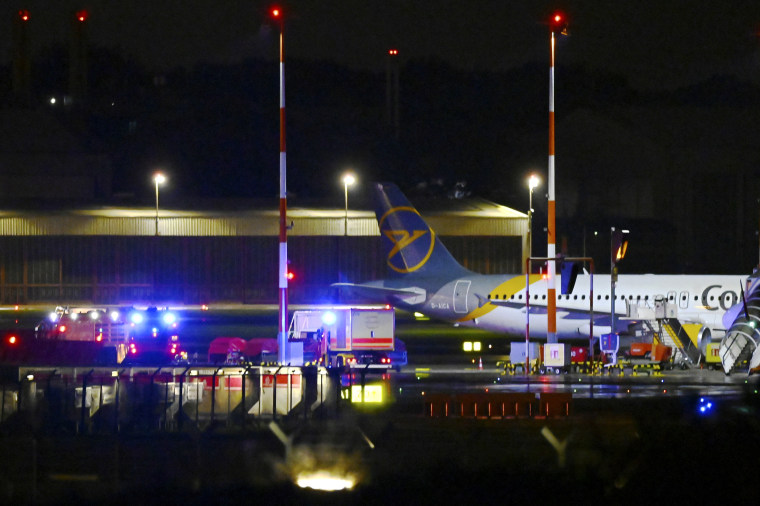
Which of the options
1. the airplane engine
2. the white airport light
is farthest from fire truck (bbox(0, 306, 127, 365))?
the airplane engine

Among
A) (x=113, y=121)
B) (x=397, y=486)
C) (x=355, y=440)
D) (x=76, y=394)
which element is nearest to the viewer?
(x=397, y=486)

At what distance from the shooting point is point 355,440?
22.2 meters

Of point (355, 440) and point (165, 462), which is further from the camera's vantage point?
point (355, 440)

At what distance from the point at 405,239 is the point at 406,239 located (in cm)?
6

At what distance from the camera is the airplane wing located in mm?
51594

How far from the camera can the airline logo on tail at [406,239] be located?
52719 millimetres

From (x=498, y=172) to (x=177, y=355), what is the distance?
294 feet

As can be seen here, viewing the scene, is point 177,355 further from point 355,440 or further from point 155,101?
point 155,101

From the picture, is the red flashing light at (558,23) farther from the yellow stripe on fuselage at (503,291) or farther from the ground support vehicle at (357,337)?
the yellow stripe on fuselage at (503,291)

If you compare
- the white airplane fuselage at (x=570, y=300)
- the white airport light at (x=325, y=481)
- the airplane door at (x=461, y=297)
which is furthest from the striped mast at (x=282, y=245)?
the airplane door at (x=461, y=297)

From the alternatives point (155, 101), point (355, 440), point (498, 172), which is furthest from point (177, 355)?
point (155, 101)

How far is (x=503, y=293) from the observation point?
5000 centimetres

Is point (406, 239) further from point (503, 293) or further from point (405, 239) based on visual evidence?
point (503, 293)

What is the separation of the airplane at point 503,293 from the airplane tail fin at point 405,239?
0.16 ft
